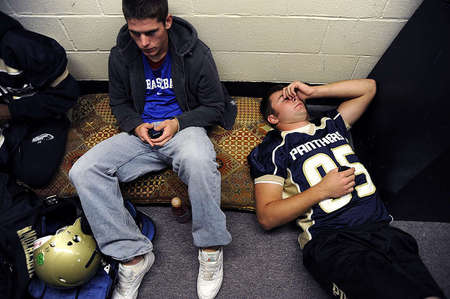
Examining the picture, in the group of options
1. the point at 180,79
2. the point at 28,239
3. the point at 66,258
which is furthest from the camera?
the point at 180,79

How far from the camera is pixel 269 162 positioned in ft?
4.23

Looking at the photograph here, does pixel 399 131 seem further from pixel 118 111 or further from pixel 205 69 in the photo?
pixel 118 111

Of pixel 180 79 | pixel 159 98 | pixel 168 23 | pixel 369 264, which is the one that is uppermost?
pixel 168 23

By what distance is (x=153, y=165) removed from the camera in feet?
4.54

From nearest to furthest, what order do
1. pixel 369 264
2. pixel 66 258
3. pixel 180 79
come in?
pixel 369 264 < pixel 66 258 < pixel 180 79

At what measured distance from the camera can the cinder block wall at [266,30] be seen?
4.56 ft

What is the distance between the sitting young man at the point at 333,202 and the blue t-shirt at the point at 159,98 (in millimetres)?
504

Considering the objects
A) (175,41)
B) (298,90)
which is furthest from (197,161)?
(298,90)

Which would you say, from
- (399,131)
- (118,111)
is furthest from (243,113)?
(399,131)

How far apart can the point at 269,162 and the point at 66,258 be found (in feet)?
3.15

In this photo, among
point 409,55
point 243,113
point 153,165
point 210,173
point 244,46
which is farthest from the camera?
point 243,113

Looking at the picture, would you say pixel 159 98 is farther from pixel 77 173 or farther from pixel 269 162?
pixel 269 162

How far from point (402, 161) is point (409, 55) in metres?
0.50

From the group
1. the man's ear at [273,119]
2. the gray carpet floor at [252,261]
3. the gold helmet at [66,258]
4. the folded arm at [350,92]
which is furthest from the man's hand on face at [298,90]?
the gold helmet at [66,258]
